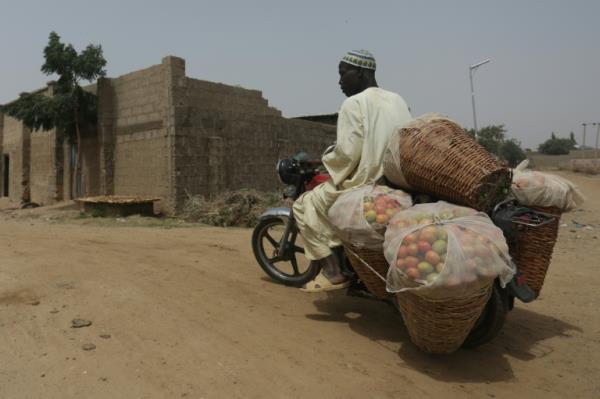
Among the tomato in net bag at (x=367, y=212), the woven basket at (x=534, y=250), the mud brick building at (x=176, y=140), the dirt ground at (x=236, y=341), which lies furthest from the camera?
the mud brick building at (x=176, y=140)

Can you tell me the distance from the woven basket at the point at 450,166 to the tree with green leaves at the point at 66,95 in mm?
11973

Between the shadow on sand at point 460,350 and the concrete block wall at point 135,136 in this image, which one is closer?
the shadow on sand at point 460,350

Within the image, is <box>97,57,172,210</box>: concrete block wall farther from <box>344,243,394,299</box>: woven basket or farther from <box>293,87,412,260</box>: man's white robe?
<box>344,243,394,299</box>: woven basket

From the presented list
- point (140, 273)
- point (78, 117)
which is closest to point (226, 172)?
point (78, 117)

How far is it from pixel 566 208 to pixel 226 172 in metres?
9.48

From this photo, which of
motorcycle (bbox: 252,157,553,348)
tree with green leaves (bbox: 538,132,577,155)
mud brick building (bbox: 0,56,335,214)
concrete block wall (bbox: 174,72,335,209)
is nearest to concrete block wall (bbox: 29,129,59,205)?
mud brick building (bbox: 0,56,335,214)

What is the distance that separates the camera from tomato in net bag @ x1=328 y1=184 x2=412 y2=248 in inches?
111

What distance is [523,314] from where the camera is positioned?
3.79 metres

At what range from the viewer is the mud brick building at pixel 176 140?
11016mm

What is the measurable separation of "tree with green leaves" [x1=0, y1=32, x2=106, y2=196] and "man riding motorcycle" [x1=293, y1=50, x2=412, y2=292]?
11110mm

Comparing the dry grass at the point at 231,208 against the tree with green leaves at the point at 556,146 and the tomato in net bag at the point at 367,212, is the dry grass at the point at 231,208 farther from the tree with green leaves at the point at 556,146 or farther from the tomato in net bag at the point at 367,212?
the tree with green leaves at the point at 556,146

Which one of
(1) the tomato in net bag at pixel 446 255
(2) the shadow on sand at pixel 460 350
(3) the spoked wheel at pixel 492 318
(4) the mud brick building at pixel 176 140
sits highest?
(4) the mud brick building at pixel 176 140

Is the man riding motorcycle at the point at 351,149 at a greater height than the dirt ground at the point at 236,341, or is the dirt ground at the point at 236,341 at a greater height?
the man riding motorcycle at the point at 351,149

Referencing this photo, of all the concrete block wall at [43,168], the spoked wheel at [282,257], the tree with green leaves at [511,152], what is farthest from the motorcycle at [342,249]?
the tree with green leaves at [511,152]
